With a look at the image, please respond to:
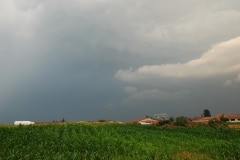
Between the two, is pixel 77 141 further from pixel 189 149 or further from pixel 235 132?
pixel 235 132

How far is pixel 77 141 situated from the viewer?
1586 inches

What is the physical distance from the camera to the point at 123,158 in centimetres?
3070

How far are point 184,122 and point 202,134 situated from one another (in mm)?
24664

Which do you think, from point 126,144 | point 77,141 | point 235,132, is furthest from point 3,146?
point 235,132

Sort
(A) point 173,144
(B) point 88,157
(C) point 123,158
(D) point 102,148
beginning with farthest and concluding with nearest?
1. (A) point 173,144
2. (D) point 102,148
3. (C) point 123,158
4. (B) point 88,157

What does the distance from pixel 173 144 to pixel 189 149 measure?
4.50m

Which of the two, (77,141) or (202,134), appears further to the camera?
(202,134)

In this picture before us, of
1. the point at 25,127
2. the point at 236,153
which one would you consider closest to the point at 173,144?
the point at 236,153

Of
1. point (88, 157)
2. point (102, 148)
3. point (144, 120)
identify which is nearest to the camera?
point (88, 157)

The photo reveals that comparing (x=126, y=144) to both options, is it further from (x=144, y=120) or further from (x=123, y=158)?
(x=144, y=120)

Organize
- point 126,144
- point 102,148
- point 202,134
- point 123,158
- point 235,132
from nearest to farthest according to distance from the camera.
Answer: point 123,158 < point 102,148 < point 126,144 < point 202,134 < point 235,132

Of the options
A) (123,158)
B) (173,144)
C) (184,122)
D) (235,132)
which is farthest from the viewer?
(184,122)

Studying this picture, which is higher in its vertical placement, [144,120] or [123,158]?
[144,120]

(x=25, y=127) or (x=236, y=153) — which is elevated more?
(x=25, y=127)
